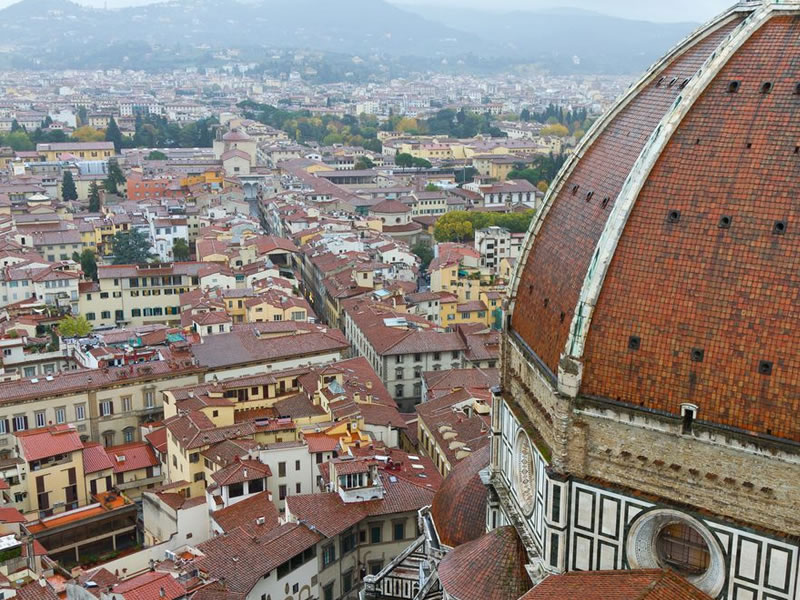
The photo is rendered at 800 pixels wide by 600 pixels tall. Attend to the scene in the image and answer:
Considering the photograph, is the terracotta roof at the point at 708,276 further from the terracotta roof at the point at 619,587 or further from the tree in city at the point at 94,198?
the tree in city at the point at 94,198

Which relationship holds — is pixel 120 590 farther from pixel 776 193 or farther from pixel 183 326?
pixel 183 326

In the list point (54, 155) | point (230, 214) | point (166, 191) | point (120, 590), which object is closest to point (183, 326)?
point (120, 590)

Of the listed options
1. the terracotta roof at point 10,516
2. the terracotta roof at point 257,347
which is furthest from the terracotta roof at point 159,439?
the terracotta roof at point 10,516

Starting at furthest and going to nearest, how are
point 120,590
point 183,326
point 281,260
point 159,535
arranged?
point 281,260 < point 183,326 < point 159,535 < point 120,590

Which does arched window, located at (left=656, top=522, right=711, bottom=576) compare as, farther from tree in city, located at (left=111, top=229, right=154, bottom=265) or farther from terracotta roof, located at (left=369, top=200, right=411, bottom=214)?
terracotta roof, located at (left=369, top=200, right=411, bottom=214)

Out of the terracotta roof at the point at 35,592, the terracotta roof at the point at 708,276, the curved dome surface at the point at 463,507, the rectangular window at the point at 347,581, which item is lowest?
the rectangular window at the point at 347,581
